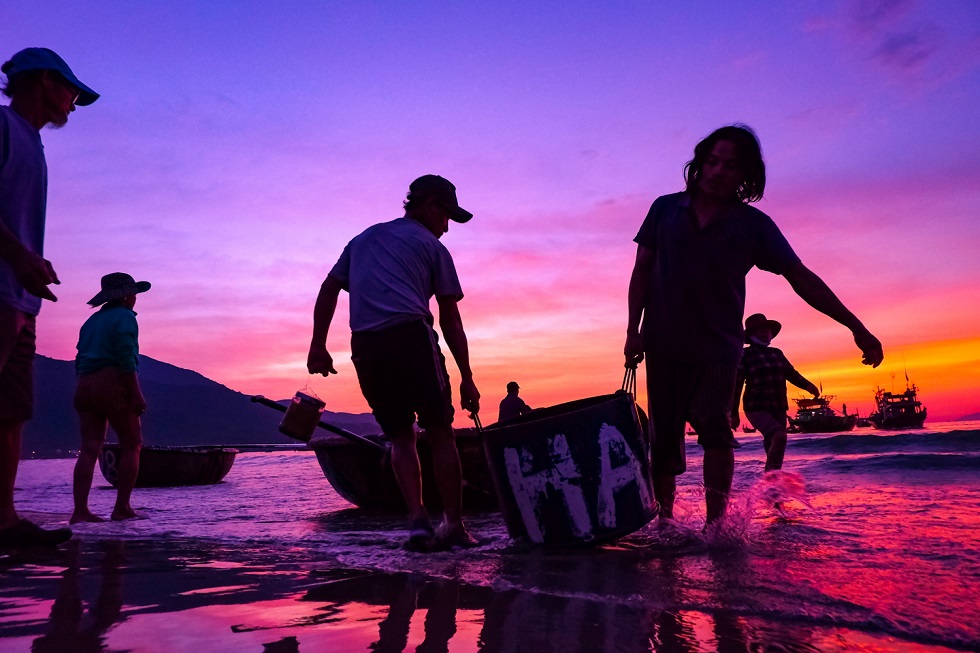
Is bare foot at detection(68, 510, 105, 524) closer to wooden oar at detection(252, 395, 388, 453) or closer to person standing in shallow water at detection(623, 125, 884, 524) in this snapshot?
wooden oar at detection(252, 395, 388, 453)

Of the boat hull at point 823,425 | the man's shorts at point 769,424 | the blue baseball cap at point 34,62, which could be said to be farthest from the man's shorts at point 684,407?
the boat hull at point 823,425

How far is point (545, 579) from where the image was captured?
3.10 meters

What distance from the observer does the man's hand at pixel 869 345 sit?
3.87m

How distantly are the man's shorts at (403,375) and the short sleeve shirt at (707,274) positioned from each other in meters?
1.26

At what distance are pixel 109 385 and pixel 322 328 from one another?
9.24ft

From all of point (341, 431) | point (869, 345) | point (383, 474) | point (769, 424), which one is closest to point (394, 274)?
point (869, 345)

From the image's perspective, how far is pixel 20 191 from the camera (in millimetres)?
3738

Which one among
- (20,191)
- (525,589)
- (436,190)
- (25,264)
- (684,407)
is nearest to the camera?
(525,589)

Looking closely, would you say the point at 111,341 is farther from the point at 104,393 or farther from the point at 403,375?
the point at 403,375

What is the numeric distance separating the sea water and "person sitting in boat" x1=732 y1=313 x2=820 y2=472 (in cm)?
167

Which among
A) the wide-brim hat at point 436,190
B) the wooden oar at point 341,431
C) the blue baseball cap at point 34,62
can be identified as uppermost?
the blue baseball cap at point 34,62

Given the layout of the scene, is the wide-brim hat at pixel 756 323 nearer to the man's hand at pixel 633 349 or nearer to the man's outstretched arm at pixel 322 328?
the man's hand at pixel 633 349

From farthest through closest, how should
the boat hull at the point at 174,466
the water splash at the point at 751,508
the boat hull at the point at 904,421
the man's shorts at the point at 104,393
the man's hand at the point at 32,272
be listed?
the boat hull at the point at 904,421 < the boat hull at the point at 174,466 < the man's shorts at the point at 104,393 < the water splash at the point at 751,508 < the man's hand at the point at 32,272

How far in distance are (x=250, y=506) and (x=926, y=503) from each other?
6.44 metres
